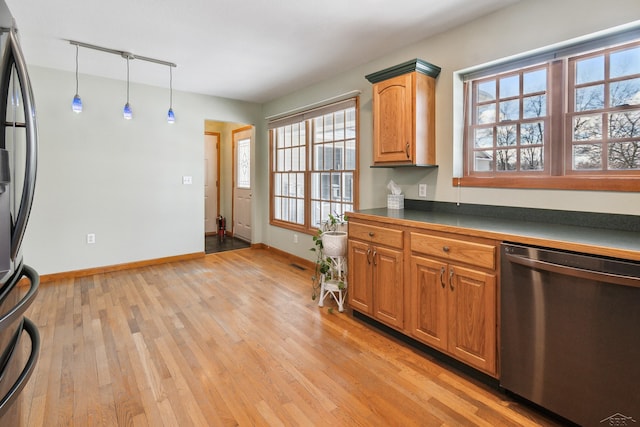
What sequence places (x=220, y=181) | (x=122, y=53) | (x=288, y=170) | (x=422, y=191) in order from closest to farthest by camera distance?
(x=422, y=191), (x=122, y=53), (x=288, y=170), (x=220, y=181)

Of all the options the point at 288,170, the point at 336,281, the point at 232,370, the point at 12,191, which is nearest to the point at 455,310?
the point at 336,281

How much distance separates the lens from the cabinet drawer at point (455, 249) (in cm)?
190

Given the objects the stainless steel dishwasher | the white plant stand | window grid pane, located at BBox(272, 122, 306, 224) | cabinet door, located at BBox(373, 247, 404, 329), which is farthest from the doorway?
the stainless steel dishwasher

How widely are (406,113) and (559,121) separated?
104cm

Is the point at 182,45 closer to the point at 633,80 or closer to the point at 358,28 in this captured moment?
the point at 358,28

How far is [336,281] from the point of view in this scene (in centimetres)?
325

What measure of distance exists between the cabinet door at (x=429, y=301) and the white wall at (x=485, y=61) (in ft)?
2.63

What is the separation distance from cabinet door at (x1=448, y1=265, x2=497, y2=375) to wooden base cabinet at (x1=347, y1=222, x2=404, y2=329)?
0.42 meters

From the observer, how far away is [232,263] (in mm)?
4789

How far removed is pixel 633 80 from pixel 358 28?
1.92 meters

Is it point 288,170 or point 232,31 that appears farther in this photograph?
point 288,170

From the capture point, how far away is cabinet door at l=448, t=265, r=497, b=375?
191 cm

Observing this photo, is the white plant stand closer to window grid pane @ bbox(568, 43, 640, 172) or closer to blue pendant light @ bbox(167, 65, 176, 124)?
window grid pane @ bbox(568, 43, 640, 172)

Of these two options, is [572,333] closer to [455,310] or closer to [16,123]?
[455,310]
